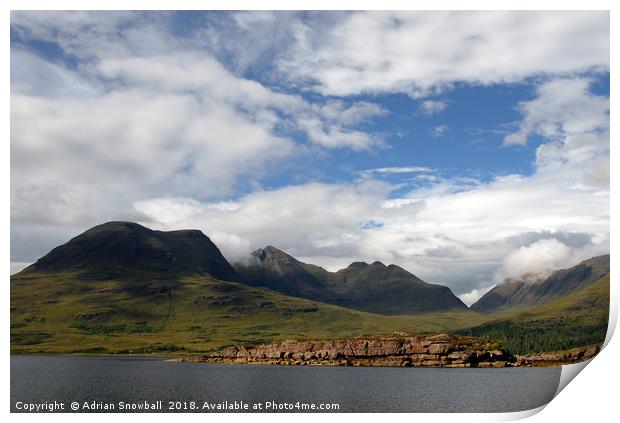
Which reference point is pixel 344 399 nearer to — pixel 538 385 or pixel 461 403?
pixel 461 403

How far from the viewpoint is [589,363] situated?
76.8 m

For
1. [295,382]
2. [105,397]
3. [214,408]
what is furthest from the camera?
[295,382]

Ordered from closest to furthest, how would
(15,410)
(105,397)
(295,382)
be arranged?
(15,410) → (105,397) → (295,382)

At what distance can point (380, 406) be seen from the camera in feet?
340

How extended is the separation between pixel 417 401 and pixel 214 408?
38.7 meters

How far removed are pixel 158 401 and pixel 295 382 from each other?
5535 centimetres

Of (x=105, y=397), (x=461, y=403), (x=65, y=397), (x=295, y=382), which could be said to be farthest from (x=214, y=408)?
(x=295, y=382)

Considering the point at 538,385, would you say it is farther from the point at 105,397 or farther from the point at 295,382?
the point at 105,397
